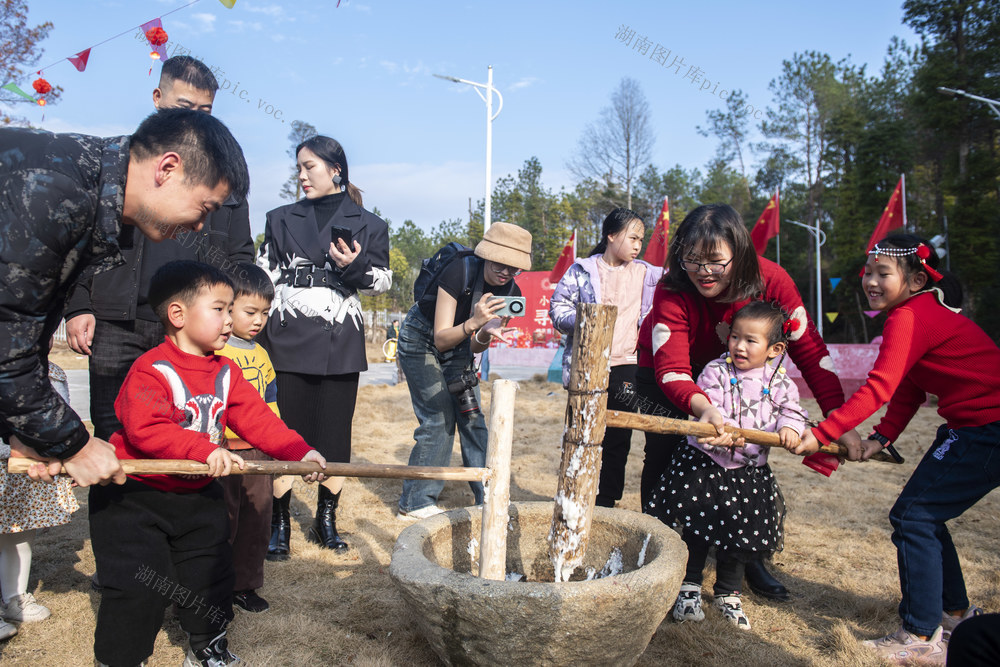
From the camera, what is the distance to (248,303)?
115 inches

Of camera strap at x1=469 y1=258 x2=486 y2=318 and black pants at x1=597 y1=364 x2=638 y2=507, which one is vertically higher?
camera strap at x1=469 y1=258 x2=486 y2=318

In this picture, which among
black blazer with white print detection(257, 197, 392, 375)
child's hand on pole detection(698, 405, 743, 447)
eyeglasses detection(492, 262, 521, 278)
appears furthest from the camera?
eyeglasses detection(492, 262, 521, 278)

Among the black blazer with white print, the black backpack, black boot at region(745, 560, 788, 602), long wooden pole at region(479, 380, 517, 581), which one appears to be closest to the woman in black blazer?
the black blazer with white print

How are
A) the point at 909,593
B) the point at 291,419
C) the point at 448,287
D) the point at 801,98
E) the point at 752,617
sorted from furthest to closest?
the point at 801,98, the point at 448,287, the point at 291,419, the point at 752,617, the point at 909,593

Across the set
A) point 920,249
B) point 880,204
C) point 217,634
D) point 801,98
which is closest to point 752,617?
point 920,249

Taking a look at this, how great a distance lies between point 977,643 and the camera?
1.29 meters

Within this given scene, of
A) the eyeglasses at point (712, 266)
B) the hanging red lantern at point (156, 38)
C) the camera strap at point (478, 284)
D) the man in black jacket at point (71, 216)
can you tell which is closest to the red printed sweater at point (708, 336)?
the eyeglasses at point (712, 266)

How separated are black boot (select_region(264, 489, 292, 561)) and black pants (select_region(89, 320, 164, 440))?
1.03 m

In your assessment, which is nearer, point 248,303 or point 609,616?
point 609,616

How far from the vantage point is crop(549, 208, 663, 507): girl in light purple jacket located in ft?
11.8

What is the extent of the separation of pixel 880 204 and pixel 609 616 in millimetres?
27735

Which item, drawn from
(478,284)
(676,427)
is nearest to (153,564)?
(676,427)

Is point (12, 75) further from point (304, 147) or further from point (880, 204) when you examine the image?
point (880, 204)

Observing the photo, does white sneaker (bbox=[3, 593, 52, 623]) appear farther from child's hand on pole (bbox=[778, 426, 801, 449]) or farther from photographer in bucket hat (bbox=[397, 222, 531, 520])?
child's hand on pole (bbox=[778, 426, 801, 449])
